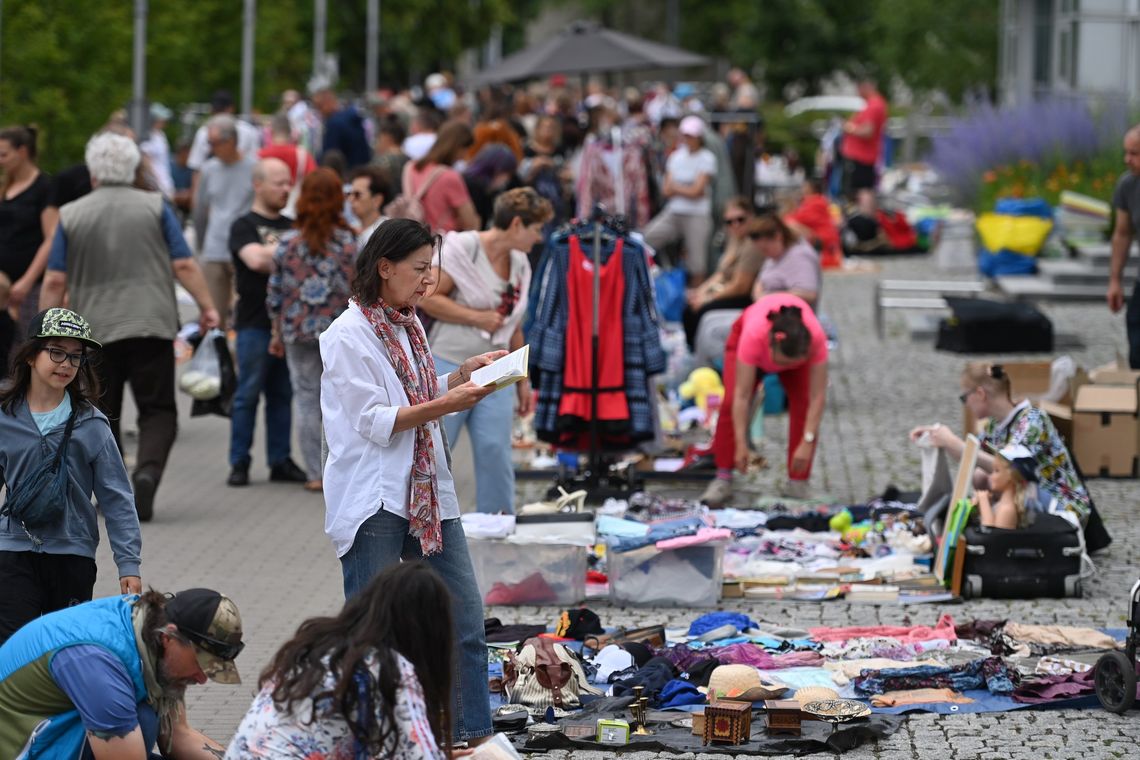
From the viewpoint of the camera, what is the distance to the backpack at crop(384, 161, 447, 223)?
11469 millimetres

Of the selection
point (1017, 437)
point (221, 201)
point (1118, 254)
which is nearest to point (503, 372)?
point (1017, 437)

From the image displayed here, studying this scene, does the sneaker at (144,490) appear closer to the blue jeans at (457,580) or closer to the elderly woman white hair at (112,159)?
the elderly woman white hair at (112,159)

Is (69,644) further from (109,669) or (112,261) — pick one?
(112,261)

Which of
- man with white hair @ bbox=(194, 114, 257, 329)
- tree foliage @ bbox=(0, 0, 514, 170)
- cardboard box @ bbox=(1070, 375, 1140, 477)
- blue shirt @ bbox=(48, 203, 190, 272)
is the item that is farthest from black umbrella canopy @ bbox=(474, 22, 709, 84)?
blue shirt @ bbox=(48, 203, 190, 272)

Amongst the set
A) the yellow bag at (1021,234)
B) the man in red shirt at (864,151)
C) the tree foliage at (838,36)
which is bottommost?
the yellow bag at (1021,234)

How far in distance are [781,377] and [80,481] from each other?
5440mm

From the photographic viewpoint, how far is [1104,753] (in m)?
6.21

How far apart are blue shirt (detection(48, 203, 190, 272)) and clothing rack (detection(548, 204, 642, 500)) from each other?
7.27 ft

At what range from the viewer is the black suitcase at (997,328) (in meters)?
15.6

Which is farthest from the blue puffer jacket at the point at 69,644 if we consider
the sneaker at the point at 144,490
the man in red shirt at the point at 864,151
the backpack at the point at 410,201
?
the man in red shirt at the point at 864,151

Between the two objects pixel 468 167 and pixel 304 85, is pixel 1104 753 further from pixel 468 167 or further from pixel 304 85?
pixel 304 85

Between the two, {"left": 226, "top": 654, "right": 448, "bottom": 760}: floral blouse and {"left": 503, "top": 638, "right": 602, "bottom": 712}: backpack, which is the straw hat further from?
{"left": 226, "top": 654, "right": 448, "bottom": 760}: floral blouse

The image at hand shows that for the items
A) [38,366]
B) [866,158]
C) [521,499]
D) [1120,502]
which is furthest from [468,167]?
[866,158]

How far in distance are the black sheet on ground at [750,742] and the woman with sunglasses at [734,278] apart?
6.53 m
